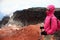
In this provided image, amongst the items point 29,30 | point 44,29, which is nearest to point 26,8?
point 29,30

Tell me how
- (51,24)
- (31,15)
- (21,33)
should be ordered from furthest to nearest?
1. (31,15)
2. (21,33)
3. (51,24)

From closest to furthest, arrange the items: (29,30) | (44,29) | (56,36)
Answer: (56,36) → (44,29) → (29,30)

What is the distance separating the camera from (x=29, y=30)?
10.0ft

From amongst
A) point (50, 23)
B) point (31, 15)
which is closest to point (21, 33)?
point (31, 15)

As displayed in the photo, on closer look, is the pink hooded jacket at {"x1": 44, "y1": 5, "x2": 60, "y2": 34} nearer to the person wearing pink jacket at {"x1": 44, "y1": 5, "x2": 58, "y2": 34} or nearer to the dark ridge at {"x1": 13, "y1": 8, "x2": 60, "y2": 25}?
the person wearing pink jacket at {"x1": 44, "y1": 5, "x2": 58, "y2": 34}

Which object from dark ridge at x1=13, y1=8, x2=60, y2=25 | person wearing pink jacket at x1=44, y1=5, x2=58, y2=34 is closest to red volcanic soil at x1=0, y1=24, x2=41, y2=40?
dark ridge at x1=13, y1=8, x2=60, y2=25

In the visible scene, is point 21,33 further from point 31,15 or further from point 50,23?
point 50,23

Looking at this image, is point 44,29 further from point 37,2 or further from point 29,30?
point 37,2

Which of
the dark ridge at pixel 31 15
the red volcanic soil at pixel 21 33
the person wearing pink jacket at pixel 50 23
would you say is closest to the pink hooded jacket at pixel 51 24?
the person wearing pink jacket at pixel 50 23

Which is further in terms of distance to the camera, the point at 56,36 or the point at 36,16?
the point at 36,16

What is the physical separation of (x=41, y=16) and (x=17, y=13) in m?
0.30

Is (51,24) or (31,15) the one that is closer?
(51,24)

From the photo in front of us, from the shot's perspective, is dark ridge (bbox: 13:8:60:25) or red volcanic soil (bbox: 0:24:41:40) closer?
red volcanic soil (bbox: 0:24:41:40)

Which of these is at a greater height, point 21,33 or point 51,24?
point 51,24
